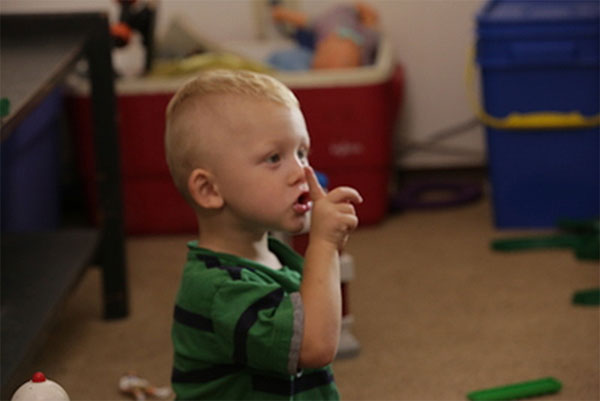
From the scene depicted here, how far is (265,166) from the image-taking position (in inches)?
45.3

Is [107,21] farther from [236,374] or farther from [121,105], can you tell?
[236,374]

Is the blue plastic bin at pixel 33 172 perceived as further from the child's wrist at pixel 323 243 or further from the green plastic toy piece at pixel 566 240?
the child's wrist at pixel 323 243

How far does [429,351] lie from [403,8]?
1.22 m

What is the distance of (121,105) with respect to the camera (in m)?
2.36

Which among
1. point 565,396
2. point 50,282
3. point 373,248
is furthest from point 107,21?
point 565,396

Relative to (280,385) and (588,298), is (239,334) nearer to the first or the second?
(280,385)

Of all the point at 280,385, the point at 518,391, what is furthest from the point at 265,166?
the point at 518,391

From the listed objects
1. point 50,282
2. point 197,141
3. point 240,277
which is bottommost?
point 50,282

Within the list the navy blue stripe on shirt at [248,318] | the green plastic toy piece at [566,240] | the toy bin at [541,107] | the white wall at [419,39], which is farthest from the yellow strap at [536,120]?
the navy blue stripe on shirt at [248,318]

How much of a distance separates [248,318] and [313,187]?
16cm

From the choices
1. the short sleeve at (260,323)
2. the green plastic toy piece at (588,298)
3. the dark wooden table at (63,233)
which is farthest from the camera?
the green plastic toy piece at (588,298)

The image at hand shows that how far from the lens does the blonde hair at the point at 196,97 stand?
1.17 meters

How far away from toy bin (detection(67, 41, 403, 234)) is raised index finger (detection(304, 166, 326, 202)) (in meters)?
1.18

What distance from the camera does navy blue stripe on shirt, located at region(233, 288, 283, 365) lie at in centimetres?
110
